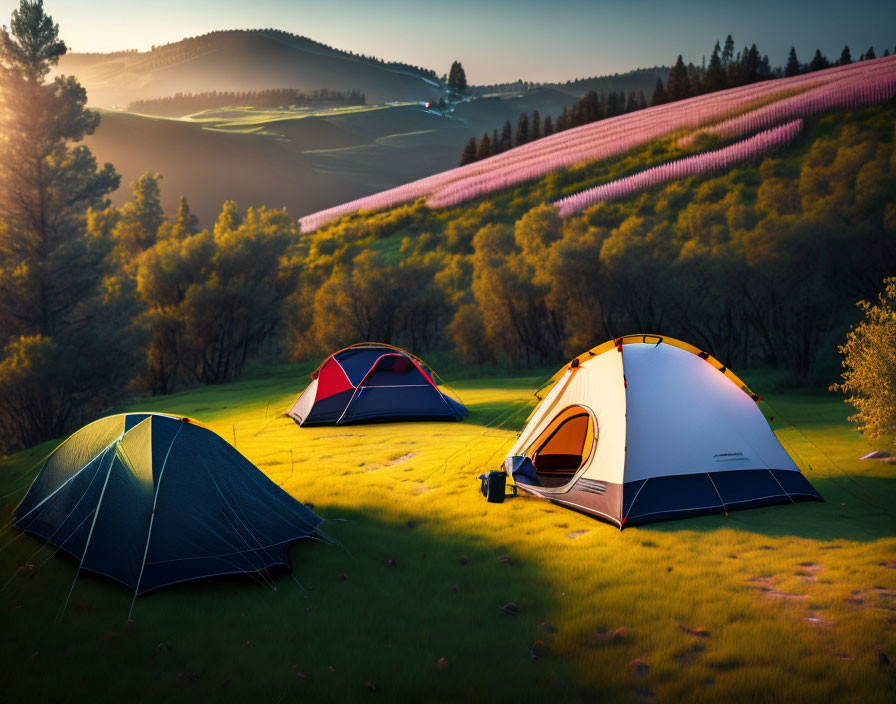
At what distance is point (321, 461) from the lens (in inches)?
559

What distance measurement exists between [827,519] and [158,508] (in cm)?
922

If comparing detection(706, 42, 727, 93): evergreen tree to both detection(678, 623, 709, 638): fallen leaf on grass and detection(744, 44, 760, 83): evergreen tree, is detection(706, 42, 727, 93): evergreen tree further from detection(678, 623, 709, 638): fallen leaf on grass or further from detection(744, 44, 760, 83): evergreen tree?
detection(678, 623, 709, 638): fallen leaf on grass

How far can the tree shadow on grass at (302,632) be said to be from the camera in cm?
554

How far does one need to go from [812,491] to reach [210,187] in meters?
126

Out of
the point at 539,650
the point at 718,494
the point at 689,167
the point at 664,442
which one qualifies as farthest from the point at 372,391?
the point at 689,167

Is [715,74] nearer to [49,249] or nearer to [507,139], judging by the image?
[507,139]

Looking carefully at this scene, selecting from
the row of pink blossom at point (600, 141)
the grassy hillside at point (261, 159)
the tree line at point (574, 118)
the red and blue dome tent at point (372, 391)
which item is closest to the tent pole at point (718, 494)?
the red and blue dome tent at point (372, 391)

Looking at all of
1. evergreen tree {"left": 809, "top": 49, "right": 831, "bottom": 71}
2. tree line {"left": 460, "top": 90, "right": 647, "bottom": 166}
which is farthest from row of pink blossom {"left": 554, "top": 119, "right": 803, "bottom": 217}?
tree line {"left": 460, "top": 90, "right": 647, "bottom": 166}

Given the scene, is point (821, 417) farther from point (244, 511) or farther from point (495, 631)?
point (244, 511)

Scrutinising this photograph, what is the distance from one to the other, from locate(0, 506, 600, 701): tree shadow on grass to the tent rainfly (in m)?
2.28

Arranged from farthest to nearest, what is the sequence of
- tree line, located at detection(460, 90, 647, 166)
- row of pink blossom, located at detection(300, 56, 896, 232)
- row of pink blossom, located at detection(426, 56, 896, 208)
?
tree line, located at detection(460, 90, 647, 166) → row of pink blossom, located at detection(426, 56, 896, 208) → row of pink blossom, located at detection(300, 56, 896, 232)

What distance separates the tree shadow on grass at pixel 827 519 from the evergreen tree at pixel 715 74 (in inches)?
2810

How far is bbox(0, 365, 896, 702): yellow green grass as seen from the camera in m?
5.49

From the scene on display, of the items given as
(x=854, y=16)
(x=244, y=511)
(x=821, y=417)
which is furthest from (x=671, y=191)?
(x=244, y=511)
